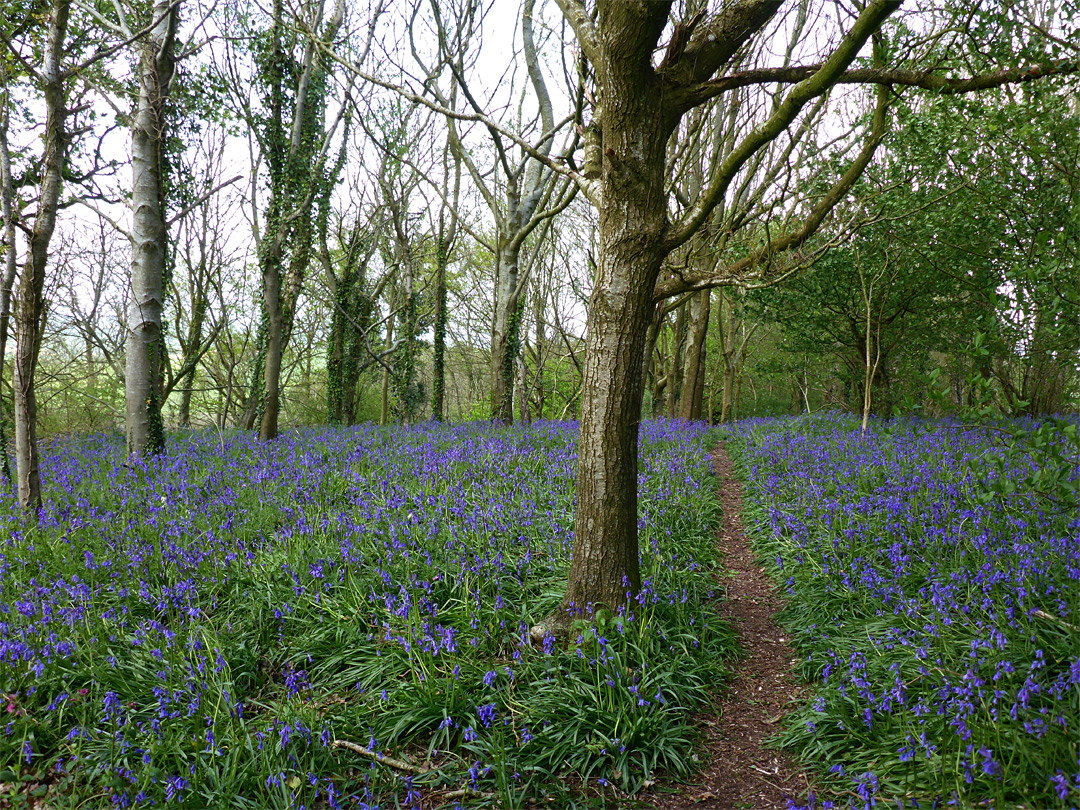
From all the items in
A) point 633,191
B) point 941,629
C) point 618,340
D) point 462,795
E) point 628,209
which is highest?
point 633,191

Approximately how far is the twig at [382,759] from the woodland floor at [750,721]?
1.21 m

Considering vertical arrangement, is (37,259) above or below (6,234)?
below

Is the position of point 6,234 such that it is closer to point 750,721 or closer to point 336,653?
point 336,653

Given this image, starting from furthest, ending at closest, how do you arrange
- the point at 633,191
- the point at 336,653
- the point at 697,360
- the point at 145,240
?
the point at 697,360
the point at 145,240
the point at 336,653
the point at 633,191

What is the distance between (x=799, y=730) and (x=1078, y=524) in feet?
9.61

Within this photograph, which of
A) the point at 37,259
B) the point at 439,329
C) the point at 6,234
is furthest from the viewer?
the point at 439,329

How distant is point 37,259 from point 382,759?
568 cm

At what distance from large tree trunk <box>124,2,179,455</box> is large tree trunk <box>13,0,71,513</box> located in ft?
9.93

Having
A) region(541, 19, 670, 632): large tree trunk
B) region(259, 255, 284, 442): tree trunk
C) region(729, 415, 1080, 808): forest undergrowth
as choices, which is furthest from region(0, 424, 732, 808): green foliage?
region(259, 255, 284, 442): tree trunk

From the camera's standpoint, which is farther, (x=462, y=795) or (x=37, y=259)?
(x=37, y=259)

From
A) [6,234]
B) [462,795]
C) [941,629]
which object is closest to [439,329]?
[6,234]

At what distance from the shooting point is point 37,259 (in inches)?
205

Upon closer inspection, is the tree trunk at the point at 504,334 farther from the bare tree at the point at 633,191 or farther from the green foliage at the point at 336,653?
the bare tree at the point at 633,191

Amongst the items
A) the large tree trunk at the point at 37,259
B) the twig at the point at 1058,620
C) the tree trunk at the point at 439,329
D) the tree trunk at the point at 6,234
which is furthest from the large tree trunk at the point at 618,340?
the tree trunk at the point at 439,329
